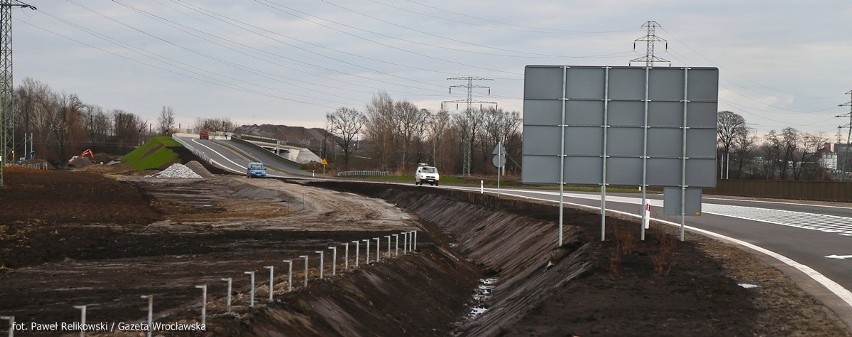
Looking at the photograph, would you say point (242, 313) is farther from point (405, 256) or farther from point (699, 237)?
point (699, 237)

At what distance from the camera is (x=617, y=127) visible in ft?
67.5

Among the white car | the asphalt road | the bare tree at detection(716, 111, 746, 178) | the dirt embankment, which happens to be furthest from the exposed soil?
the bare tree at detection(716, 111, 746, 178)

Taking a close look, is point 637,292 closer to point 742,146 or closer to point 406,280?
point 406,280

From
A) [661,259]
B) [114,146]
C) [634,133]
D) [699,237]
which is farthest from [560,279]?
[114,146]

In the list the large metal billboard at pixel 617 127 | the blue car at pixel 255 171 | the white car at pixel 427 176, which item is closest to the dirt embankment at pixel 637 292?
the large metal billboard at pixel 617 127

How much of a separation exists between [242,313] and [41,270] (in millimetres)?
10148

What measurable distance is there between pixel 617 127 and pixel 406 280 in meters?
6.00

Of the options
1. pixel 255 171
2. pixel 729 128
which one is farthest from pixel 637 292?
pixel 729 128

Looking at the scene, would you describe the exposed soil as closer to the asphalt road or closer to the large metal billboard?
the asphalt road

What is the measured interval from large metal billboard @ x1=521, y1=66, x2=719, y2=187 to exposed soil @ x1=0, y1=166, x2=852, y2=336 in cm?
174

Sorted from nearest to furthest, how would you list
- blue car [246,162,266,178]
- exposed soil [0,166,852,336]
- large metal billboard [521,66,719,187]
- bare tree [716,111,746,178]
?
exposed soil [0,166,852,336] → large metal billboard [521,66,719,187] → blue car [246,162,266,178] → bare tree [716,111,746,178]

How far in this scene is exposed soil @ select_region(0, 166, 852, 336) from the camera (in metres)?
12.3

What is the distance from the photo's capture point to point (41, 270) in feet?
67.4

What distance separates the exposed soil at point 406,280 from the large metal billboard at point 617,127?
1.74m
